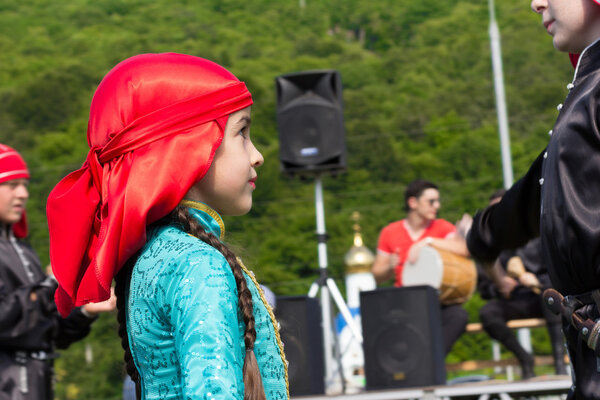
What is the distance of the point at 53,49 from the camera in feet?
179

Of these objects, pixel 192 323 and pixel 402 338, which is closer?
pixel 192 323

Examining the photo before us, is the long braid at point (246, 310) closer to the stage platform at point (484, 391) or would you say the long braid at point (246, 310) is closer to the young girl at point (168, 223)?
the young girl at point (168, 223)

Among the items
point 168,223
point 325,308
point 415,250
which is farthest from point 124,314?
point 415,250

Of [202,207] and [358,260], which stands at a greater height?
[358,260]

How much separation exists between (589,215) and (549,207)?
118 millimetres

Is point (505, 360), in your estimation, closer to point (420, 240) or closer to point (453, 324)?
point (453, 324)

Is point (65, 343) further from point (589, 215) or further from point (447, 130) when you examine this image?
point (447, 130)

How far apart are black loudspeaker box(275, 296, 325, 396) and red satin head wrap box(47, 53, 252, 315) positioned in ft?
13.4

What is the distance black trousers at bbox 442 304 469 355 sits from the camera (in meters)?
6.45

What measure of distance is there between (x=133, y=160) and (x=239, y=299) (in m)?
0.31

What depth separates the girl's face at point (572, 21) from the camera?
2.10 metres

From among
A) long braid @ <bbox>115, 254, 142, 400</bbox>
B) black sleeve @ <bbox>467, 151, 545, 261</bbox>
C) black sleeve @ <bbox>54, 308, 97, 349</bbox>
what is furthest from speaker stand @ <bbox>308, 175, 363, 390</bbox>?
long braid @ <bbox>115, 254, 142, 400</bbox>

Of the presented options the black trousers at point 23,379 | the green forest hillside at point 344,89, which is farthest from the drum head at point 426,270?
the green forest hillside at point 344,89

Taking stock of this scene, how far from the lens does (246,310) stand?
1527 millimetres
